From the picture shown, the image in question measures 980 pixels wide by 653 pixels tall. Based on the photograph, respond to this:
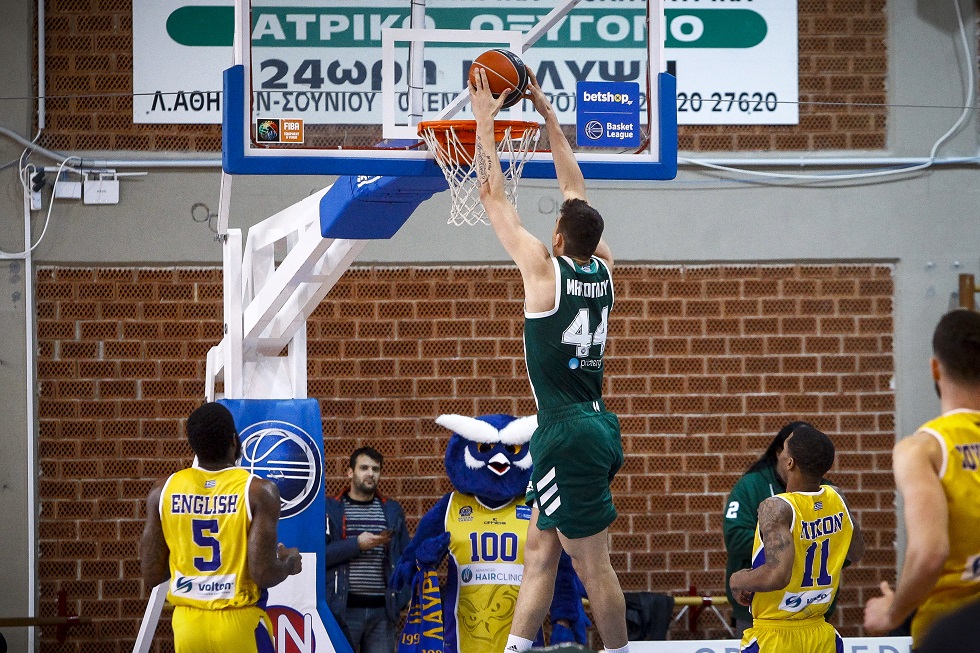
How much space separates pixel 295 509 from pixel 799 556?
321 centimetres

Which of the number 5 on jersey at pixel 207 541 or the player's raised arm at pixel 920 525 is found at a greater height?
the player's raised arm at pixel 920 525

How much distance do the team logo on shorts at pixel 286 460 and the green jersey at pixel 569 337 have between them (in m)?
2.77

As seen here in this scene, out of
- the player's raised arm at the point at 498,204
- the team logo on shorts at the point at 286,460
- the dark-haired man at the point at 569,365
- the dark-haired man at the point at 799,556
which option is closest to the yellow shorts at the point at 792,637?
the dark-haired man at the point at 799,556

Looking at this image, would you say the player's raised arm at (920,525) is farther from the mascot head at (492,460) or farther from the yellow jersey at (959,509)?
the mascot head at (492,460)

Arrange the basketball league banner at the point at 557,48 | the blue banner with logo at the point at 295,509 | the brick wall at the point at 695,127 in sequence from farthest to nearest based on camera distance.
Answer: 1. the brick wall at the point at 695,127
2. the basketball league banner at the point at 557,48
3. the blue banner with logo at the point at 295,509

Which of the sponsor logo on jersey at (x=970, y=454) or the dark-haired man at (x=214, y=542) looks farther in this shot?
the dark-haired man at (x=214, y=542)

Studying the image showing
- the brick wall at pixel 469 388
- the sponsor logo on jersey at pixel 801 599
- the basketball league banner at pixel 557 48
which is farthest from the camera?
the brick wall at pixel 469 388

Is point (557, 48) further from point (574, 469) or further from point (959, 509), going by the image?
point (959, 509)

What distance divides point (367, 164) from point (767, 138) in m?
5.45

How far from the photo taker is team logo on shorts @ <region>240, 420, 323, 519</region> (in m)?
7.13

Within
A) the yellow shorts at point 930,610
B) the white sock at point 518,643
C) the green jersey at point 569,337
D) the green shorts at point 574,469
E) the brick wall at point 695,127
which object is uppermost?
the brick wall at point 695,127

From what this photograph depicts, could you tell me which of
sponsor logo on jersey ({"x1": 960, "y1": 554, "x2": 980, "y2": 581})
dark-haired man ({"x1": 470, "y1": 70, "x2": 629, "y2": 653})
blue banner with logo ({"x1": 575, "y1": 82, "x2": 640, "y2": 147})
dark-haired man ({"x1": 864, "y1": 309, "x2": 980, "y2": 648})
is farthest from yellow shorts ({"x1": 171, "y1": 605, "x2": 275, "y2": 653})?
sponsor logo on jersey ({"x1": 960, "y1": 554, "x2": 980, "y2": 581})

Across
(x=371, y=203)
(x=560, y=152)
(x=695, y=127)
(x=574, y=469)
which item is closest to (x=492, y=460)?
(x=371, y=203)

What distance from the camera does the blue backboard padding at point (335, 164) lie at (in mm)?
4832
